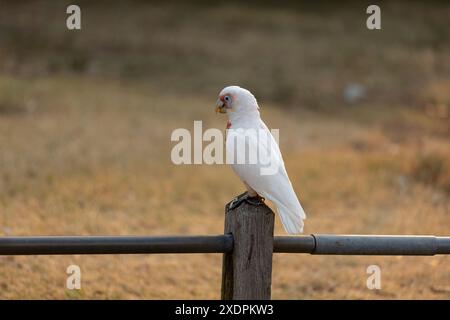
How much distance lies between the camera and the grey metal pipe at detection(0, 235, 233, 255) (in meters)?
2.24

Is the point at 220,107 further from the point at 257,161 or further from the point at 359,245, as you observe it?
the point at 359,245

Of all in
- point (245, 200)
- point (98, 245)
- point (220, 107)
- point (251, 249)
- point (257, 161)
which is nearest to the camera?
point (98, 245)

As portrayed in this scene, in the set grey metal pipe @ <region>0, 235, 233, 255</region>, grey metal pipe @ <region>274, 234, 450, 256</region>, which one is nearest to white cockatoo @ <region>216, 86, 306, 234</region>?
grey metal pipe @ <region>274, 234, 450, 256</region>

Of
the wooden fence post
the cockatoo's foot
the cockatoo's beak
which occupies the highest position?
the cockatoo's beak

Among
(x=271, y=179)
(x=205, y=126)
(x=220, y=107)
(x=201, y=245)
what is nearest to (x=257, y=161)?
(x=271, y=179)

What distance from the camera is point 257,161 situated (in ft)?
8.77

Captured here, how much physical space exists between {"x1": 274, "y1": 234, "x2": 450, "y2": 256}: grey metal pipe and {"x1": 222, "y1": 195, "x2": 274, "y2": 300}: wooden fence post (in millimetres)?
70

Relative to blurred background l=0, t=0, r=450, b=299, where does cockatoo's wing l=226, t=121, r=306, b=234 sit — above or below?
below

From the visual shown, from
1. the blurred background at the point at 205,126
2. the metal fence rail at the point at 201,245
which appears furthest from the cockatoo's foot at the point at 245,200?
the blurred background at the point at 205,126

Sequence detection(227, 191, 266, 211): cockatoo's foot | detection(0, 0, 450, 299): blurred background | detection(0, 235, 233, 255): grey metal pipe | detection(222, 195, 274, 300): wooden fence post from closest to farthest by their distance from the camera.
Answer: detection(0, 235, 233, 255): grey metal pipe
detection(222, 195, 274, 300): wooden fence post
detection(227, 191, 266, 211): cockatoo's foot
detection(0, 0, 450, 299): blurred background

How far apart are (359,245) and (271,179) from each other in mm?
419

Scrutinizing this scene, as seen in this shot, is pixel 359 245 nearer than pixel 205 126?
Yes

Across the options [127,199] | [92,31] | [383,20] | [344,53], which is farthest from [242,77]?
[127,199]

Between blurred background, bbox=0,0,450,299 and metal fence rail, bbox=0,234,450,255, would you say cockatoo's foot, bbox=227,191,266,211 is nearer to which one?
metal fence rail, bbox=0,234,450,255
